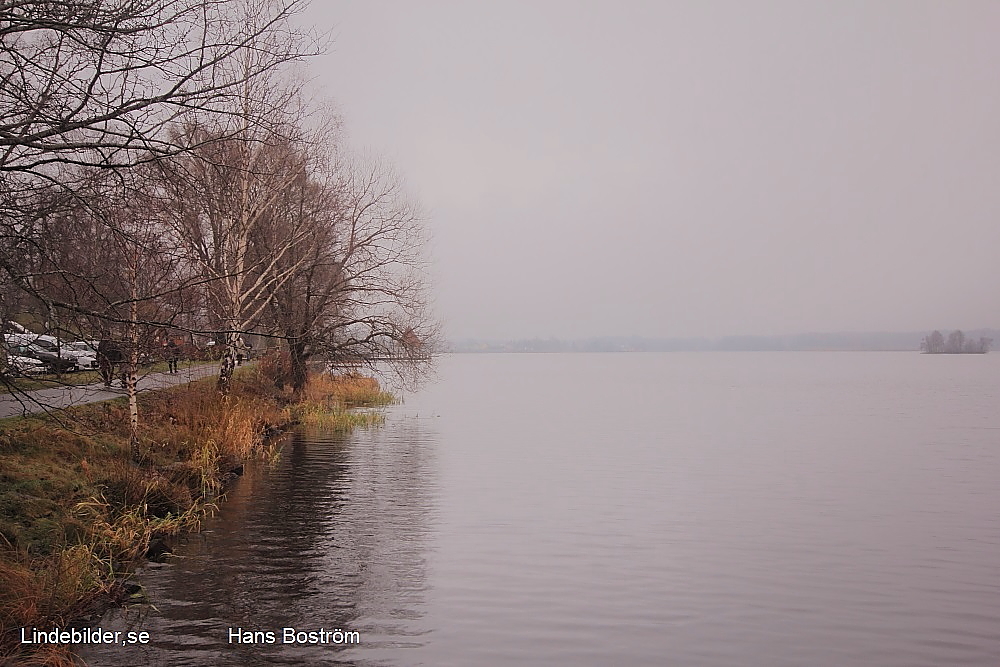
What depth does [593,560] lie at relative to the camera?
14.1 m

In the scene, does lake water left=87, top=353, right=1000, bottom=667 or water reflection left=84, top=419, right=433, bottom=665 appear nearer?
water reflection left=84, top=419, right=433, bottom=665

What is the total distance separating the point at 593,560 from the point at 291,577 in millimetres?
4893

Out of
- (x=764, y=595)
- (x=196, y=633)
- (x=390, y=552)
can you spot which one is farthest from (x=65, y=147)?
(x=764, y=595)

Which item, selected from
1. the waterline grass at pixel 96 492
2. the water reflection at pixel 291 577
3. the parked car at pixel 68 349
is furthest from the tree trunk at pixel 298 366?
the water reflection at pixel 291 577

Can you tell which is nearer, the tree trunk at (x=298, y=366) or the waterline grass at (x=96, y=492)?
the waterline grass at (x=96, y=492)

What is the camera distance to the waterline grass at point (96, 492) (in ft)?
30.1

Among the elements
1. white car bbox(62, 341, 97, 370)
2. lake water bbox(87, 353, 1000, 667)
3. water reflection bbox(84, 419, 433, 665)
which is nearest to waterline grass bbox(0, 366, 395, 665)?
water reflection bbox(84, 419, 433, 665)

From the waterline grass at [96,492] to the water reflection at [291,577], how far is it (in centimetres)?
55

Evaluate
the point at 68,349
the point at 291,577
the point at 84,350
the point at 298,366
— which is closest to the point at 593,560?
the point at 291,577

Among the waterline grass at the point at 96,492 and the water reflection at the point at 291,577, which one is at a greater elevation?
the waterline grass at the point at 96,492

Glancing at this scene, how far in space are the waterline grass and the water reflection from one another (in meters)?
0.55

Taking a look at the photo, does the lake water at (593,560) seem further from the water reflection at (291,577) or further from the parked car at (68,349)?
the parked car at (68,349)

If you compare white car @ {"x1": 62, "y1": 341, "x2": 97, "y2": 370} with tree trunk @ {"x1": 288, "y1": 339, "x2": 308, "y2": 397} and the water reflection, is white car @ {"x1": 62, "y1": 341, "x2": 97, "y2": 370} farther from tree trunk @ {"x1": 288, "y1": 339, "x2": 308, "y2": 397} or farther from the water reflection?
tree trunk @ {"x1": 288, "y1": 339, "x2": 308, "y2": 397}

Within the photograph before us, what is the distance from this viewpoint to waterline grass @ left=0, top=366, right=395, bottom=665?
918 cm
